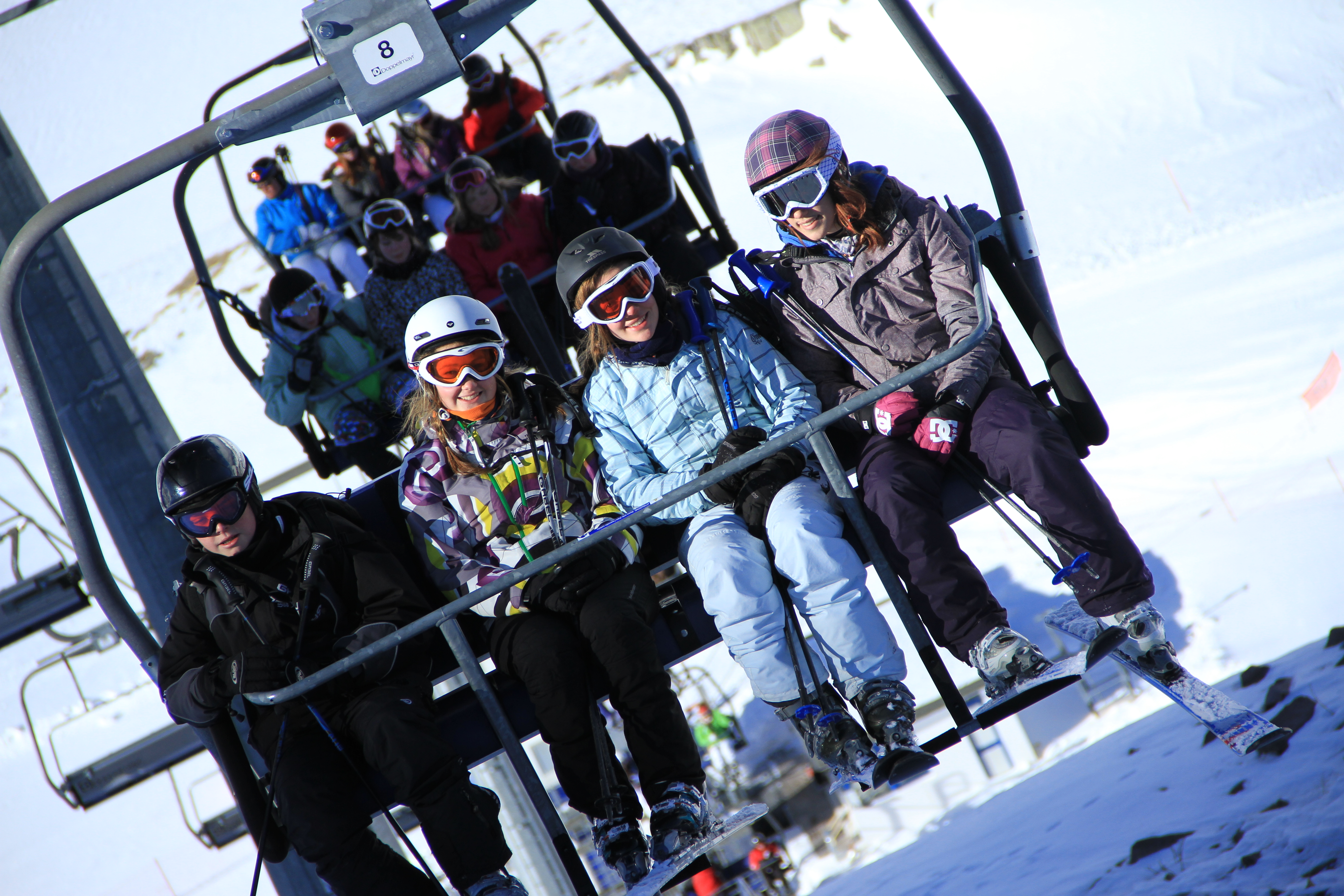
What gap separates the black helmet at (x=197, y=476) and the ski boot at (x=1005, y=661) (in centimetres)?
197

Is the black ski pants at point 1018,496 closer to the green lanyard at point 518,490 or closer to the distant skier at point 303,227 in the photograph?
the green lanyard at point 518,490

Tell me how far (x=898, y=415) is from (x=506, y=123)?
4.57 meters

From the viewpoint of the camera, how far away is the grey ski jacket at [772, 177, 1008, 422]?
2775mm

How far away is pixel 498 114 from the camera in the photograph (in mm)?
6316

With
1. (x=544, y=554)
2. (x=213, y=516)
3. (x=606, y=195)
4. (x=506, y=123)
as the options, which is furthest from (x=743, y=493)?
(x=506, y=123)

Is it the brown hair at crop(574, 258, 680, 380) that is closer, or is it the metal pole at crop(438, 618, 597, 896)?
the metal pole at crop(438, 618, 597, 896)

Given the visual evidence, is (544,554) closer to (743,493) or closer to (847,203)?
(743,493)

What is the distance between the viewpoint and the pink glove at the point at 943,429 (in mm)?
2574

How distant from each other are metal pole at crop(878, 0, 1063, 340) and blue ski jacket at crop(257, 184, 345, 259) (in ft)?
15.9

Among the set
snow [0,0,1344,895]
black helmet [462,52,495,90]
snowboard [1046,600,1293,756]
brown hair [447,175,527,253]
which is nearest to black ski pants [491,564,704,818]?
snowboard [1046,600,1293,756]

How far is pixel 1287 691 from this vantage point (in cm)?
322

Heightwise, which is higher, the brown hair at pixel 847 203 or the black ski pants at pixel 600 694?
the brown hair at pixel 847 203

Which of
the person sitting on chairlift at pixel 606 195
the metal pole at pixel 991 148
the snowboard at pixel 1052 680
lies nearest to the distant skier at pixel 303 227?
the person sitting on chairlift at pixel 606 195

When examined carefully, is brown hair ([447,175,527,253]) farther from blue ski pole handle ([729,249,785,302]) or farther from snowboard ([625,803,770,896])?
snowboard ([625,803,770,896])
